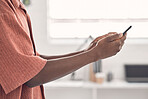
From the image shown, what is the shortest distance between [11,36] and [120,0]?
5.55 feet

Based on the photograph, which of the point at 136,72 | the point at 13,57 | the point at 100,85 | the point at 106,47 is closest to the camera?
the point at 13,57

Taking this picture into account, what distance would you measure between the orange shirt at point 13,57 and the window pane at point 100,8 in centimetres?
154

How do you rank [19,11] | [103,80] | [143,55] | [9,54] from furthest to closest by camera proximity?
[143,55]
[103,80]
[19,11]
[9,54]

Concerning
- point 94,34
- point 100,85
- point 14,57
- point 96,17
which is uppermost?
point 14,57

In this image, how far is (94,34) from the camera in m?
2.24

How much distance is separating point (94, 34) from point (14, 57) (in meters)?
1.61

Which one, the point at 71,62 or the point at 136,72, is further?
the point at 136,72

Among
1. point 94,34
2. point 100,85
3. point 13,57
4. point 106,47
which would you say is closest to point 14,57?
point 13,57

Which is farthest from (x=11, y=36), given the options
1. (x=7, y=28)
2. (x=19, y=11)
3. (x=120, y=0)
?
(x=120, y=0)

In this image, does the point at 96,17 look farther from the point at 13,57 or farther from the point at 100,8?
the point at 13,57

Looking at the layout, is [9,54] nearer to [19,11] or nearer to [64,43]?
[19,11]

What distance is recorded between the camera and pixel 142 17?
2.22m

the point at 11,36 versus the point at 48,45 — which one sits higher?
the point at 11,36

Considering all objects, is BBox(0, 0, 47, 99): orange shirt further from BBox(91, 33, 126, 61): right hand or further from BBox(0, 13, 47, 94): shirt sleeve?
BBox(91, 33, 126, 61): right hand
